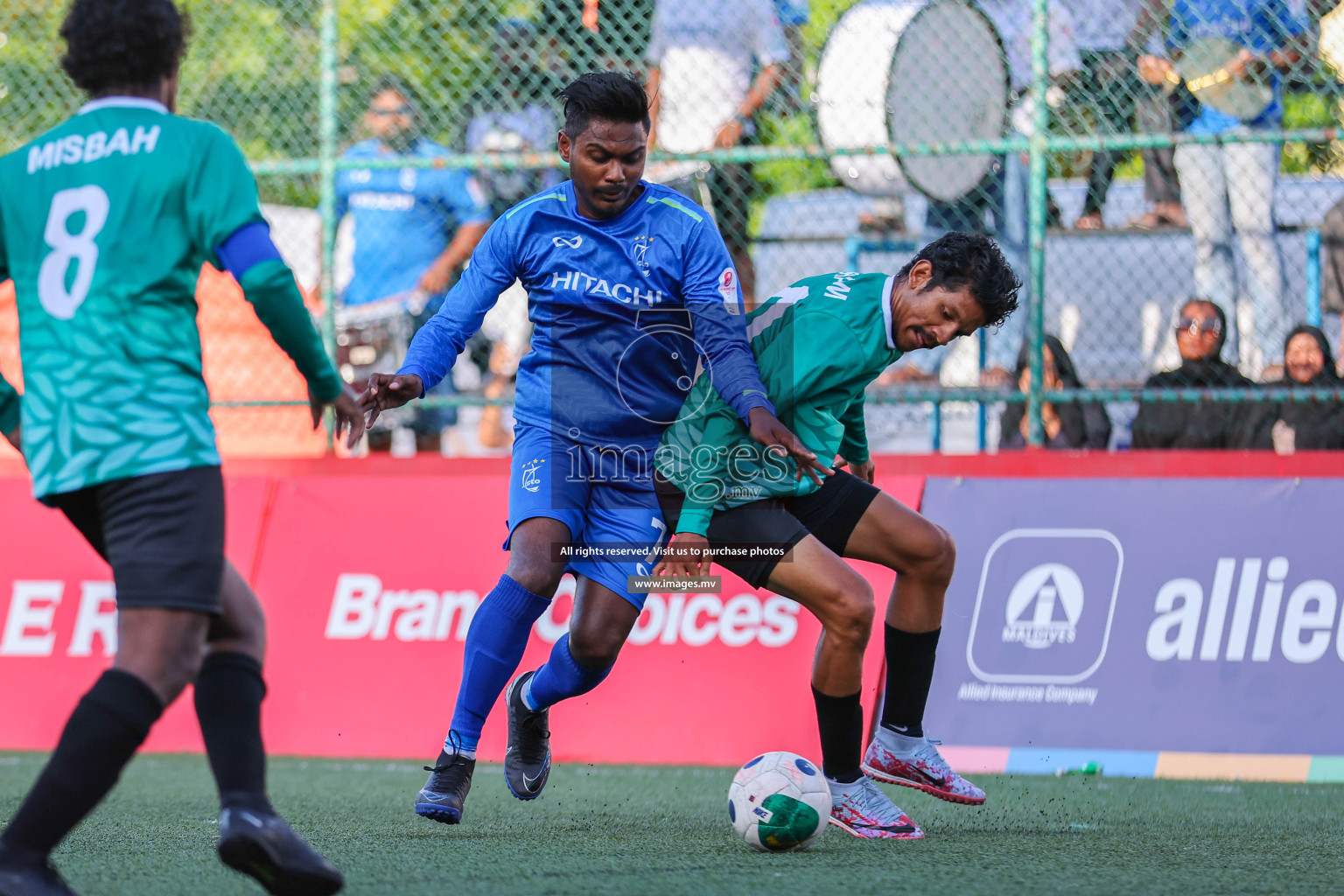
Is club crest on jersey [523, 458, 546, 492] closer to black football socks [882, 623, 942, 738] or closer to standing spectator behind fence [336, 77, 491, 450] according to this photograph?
black football socks [882, 623, 942, 738]

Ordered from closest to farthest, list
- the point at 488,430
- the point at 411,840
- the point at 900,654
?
the point at 411,840 → the point at 900,654 → the point at 488,430

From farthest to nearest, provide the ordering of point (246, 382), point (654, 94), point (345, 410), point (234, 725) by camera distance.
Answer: point (246, 382) < point (654, 94) < point (345, 410) < point (234, 725)

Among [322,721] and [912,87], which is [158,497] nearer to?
[322,721]

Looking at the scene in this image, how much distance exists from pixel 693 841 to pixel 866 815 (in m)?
0.50

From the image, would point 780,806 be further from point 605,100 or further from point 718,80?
point 718,80

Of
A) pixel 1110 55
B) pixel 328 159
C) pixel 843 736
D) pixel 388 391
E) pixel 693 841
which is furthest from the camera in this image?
pixel 328 159

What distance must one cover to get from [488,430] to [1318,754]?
4967 millimetres

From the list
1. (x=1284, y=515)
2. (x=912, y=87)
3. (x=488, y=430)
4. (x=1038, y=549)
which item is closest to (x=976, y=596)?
(x=1038, y=549)

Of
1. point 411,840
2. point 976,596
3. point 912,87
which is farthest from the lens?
point 912,87

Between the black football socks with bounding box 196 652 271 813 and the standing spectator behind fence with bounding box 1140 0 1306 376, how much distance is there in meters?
5.20

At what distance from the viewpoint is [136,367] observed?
296cm

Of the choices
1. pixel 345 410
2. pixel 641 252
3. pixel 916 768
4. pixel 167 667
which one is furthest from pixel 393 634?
pixel 167 667

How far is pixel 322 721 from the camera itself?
659cm

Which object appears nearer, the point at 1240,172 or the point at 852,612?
the point at 852,612
